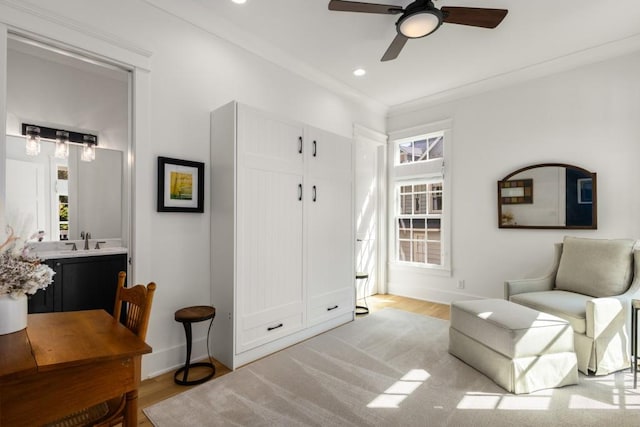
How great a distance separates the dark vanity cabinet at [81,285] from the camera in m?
2.26

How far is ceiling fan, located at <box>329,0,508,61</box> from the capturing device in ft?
7.16

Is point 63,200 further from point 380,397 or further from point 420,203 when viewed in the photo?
point 420,203

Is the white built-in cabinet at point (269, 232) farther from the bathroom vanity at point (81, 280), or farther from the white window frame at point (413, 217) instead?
the white window frame at point (413, 217)

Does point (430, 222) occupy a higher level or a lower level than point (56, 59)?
lower

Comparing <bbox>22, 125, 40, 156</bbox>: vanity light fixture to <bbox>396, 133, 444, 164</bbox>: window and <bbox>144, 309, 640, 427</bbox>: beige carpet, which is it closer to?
<bbox>144, 309, 640, 427</bbox>: beige carpet

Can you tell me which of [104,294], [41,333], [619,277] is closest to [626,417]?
[619,277]

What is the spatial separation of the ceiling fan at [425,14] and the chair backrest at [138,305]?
211 centimetres

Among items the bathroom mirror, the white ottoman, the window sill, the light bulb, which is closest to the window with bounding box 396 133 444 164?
the window sill

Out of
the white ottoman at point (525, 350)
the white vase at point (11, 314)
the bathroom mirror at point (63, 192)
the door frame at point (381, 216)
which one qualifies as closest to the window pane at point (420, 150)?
the door frame at point (381, 216)

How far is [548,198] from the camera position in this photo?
354 centimetres

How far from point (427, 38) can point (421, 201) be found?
2253 millimetres

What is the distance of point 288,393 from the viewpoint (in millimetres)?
2127

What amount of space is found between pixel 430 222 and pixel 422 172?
73 cm

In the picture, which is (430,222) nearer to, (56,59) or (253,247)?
(253,247)
